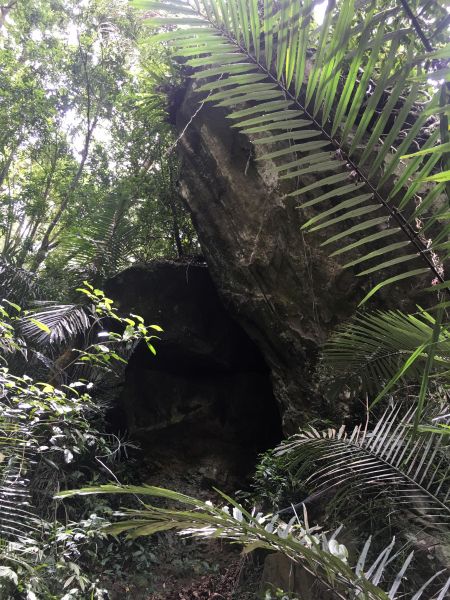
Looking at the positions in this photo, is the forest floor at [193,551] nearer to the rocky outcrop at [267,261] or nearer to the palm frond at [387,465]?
the palm frond at [387,465]

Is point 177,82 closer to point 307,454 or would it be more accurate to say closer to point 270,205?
point 270,205

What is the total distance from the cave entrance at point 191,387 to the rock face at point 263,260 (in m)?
0.75

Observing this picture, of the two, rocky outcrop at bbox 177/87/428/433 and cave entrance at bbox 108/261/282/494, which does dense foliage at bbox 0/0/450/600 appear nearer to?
rocky outcrop at bbox 177/87/428/433

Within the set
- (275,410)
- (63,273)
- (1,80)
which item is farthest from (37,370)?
(1,80)

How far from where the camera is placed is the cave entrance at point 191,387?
483cm

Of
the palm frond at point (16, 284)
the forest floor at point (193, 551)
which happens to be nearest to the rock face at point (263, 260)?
A: the forest floor at point (193, 551)

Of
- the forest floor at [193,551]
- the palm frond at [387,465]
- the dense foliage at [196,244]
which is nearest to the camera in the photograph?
the dense foliage at [196,244]

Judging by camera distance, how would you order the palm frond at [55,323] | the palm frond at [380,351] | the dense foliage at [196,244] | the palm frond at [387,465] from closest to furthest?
1. the dense foliage at [196,244]
2. the palm frond at [380,351]
3. the palm frond at [387,465]
4. the palm frond at [55,323]

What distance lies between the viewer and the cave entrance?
483cm

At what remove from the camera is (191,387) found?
203 inches

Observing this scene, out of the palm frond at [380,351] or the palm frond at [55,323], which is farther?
the palm frond at [55,323]

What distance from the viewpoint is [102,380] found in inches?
193

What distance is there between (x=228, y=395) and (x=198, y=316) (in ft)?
3.03

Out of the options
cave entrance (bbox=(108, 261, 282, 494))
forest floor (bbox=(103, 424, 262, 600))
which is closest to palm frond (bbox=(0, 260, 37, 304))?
cave entrance (bbox=(108, 261, 282, 494))
